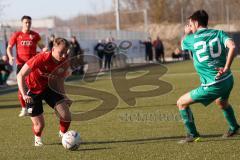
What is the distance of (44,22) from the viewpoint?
84750 millimetres

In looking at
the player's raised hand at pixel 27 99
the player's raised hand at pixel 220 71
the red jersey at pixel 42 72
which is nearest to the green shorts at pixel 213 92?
the player's raised hand at pixel 220 71

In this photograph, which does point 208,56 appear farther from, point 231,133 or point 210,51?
point 231,133

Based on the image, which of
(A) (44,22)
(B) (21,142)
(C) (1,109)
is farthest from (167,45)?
(B) (21,142)

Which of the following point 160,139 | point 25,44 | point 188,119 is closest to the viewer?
point 188,119

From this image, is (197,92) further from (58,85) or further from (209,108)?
(209,108)

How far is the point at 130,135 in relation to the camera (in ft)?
33.7

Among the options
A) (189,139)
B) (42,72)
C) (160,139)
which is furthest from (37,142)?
(189,139)

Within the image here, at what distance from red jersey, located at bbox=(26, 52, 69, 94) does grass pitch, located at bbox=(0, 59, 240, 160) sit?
900mm

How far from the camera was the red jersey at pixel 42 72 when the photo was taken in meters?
9.15

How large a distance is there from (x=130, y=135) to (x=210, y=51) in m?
2.20

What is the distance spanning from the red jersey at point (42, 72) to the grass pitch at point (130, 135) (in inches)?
35.4

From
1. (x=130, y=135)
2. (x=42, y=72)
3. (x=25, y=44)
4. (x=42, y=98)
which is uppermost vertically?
(x=42, y=72)

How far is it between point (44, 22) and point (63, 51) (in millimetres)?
76745

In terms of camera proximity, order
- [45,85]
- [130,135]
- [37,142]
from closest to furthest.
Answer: [45,85], [37,142], [130,135]
